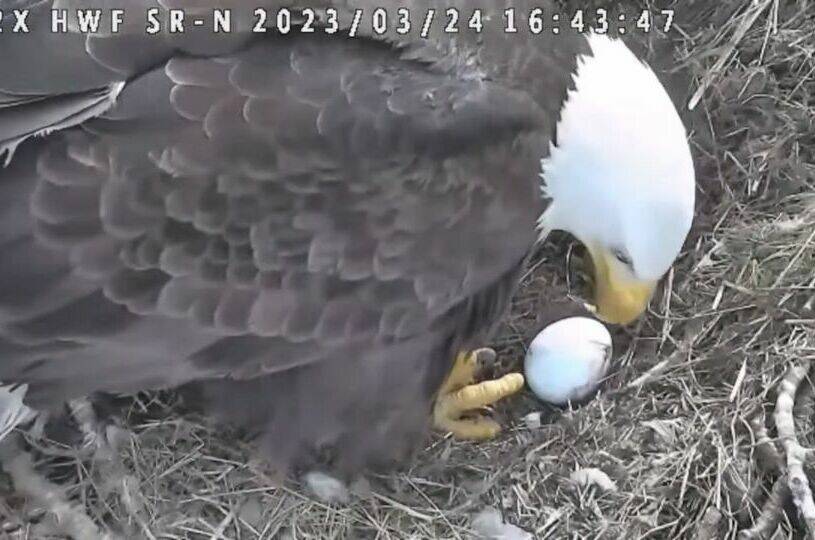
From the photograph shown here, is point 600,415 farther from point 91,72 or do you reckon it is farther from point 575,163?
point 91,72

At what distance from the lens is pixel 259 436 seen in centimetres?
212

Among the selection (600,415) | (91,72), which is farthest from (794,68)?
(91,72)

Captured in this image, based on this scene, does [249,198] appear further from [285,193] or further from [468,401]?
[468,401]

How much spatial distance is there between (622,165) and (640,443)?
1.54ft

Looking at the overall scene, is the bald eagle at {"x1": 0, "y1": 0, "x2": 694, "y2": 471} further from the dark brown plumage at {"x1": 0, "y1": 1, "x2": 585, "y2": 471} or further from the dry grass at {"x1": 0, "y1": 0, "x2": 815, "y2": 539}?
the dry grass at {"x1": 0, "y1": 0, "x2": 815, "y2": 539}

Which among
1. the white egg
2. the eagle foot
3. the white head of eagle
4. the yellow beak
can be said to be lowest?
the eagle foot

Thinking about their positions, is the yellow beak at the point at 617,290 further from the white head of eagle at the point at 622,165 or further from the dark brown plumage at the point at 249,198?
the dark brown plumage at the point at 249,198

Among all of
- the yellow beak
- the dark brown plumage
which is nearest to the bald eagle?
the dark brown plumage

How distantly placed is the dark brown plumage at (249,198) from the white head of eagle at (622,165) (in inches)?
3.7

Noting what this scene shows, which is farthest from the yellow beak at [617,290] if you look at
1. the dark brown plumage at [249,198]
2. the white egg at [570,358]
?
the dark brown plumage at [249,198]

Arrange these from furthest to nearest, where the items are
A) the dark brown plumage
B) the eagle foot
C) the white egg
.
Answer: the eagle foot → the white egg → the dark brown plumage

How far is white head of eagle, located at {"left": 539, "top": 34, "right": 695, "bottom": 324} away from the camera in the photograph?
2057 mm

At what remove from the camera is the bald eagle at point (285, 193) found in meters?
1.77

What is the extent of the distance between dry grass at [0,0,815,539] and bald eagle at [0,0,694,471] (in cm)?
24
